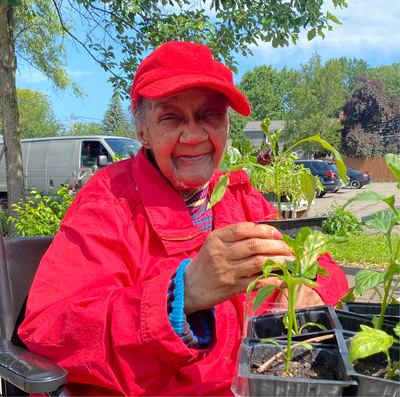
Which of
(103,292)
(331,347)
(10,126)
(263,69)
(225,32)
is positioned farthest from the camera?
(263,69)

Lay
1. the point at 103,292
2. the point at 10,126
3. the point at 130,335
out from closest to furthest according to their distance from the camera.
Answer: the point at 130,335
the point at 103,292
the point at 10,126

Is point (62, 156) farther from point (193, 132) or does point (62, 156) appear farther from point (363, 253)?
point (193, 132)

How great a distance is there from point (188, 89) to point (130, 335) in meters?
0.82

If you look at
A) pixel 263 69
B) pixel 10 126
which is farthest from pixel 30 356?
pixel 263 69

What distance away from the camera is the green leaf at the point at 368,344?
0.66m

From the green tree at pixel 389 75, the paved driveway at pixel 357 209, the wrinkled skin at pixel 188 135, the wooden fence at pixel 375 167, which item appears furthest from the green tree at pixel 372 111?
the wrinkled skin at pixel 188 135

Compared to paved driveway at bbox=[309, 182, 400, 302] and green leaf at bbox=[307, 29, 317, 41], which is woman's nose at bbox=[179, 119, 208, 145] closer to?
paved driveway at bbox=[309, 182, 400, 302]

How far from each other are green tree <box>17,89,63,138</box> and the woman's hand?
1457 inches

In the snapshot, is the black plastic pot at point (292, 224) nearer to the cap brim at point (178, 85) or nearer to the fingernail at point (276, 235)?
the fingernail at point (276, 235)

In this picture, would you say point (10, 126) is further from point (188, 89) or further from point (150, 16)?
point (188, 89)

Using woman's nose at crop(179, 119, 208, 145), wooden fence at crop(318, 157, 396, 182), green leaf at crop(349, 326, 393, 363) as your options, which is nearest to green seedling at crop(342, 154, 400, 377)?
green leaf at crop(349, 326, 393, 363)

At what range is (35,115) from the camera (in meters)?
38.3

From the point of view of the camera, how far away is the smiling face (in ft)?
4.93

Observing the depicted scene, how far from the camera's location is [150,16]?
4383 millimetres
